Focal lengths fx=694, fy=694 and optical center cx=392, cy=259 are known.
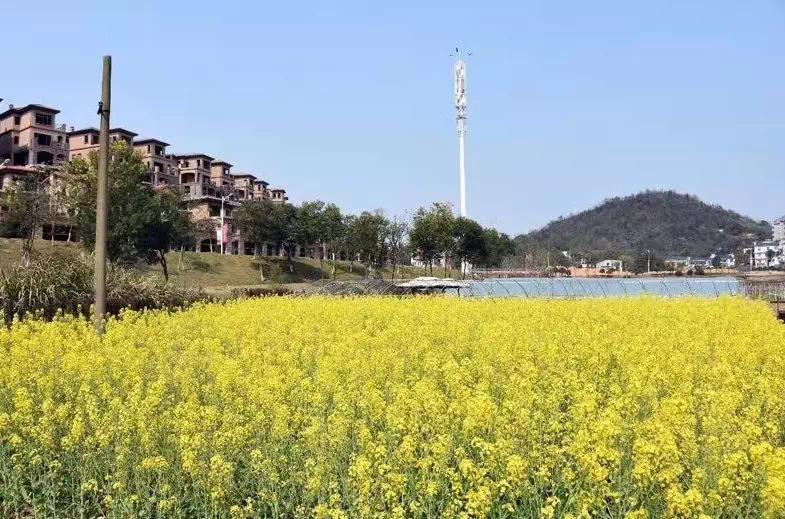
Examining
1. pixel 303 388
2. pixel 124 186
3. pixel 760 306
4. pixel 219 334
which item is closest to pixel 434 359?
pixel 303 388

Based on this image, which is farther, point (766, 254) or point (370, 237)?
point (766, 254)

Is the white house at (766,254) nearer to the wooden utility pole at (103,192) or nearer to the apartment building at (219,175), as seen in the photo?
the apartment building at (219,175)

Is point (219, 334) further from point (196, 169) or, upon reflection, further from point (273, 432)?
point (196, 169)

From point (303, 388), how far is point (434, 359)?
6.23 feet

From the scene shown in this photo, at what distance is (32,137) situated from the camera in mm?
74750

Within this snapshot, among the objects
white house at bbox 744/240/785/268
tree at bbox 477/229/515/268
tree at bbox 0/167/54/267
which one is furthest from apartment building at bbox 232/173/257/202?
white house at bbox 744/240/785/268

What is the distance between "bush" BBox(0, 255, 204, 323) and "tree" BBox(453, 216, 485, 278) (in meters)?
48.8

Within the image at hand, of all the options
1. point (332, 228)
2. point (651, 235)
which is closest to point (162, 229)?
point (332, 228)

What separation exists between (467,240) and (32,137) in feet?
157

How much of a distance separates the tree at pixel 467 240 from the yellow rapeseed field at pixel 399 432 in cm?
5754

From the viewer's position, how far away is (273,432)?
5.25 m

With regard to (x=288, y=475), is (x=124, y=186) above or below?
above

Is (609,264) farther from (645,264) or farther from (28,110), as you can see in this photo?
(28,110)

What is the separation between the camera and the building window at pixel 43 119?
75.9 metres
